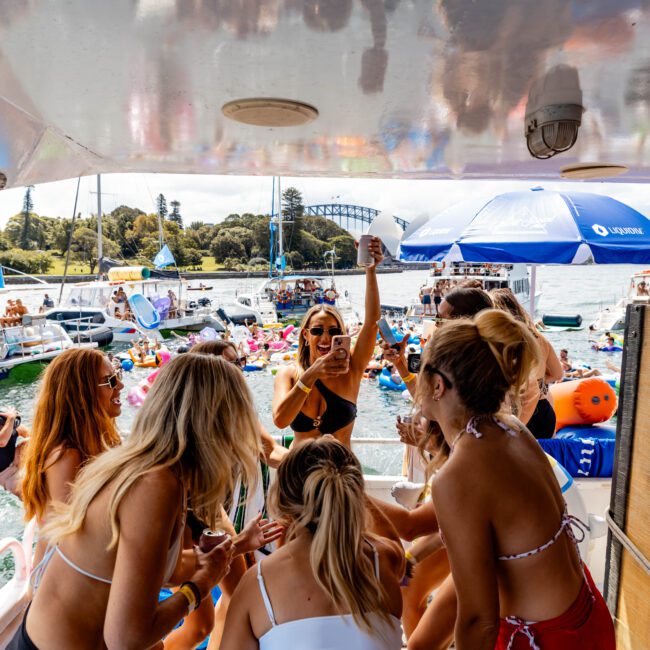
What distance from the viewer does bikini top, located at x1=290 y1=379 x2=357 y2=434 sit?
267 centimetres

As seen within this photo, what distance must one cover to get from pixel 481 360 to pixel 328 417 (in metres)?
1.41

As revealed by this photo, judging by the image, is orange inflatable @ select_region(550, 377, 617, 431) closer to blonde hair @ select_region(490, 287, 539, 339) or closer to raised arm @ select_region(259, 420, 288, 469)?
blonde hair @ select_region(490, 287, 539, 339)

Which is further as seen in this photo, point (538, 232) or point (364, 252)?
point (538, 232)

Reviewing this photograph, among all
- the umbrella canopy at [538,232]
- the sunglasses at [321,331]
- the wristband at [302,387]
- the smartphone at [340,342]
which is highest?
the umbrella canopy at [538,232]

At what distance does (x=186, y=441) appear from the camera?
1.37 meters

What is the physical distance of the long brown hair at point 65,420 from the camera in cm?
180

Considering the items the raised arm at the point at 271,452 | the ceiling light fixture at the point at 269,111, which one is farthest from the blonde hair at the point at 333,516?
the ceiling light fixture at the point at 269,111

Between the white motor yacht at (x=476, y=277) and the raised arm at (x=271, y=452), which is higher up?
the white motor yacht at (x=476, y=277)

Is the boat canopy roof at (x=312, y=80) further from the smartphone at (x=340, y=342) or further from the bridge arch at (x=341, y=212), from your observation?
the bridge arch at (x=341, y=212)

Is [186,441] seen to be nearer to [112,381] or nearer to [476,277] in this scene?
[112,381]

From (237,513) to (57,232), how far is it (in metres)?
49.8

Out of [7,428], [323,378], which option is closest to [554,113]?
[323,378]

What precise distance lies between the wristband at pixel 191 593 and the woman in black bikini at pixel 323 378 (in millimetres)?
1155

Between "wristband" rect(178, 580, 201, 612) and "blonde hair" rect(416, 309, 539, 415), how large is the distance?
33.0 inches
